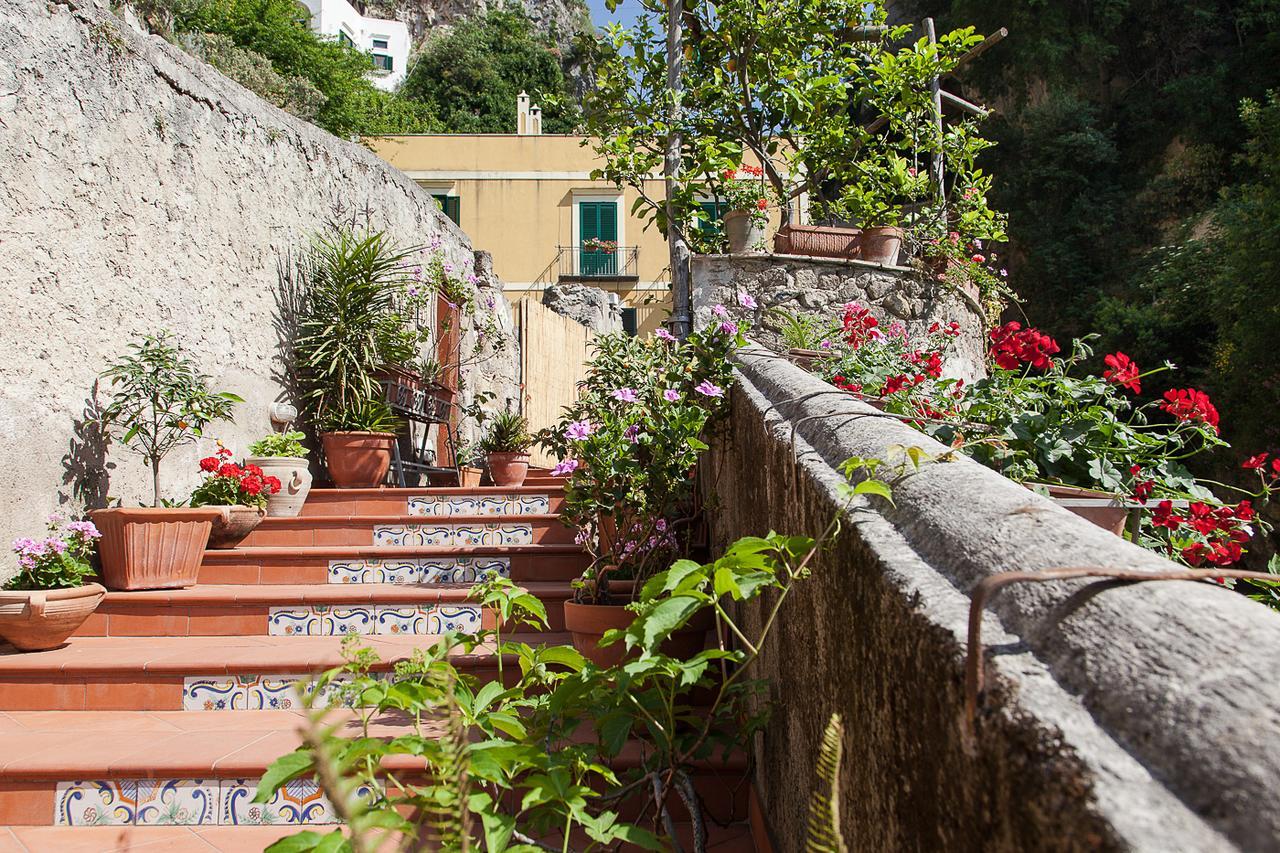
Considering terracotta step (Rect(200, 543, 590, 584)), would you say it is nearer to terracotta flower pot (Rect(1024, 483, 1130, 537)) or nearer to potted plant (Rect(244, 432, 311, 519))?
potted plant (Rect(244, 432, 311, 519))

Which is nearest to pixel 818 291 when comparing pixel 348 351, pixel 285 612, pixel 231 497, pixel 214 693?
pixel 348 351

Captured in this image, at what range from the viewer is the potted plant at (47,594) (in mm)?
2965

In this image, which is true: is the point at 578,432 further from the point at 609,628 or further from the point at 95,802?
the point at 95,802

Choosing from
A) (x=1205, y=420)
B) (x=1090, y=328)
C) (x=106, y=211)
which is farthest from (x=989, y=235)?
(x=1090, y=328)

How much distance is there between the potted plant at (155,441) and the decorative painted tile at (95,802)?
133cm

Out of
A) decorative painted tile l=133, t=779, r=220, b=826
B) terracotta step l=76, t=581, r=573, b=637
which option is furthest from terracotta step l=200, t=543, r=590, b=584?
decorative painted tile l=133, t=779, r=220, b=826

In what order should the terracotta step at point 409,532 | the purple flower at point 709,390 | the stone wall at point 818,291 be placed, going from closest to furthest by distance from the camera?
the purple flower at point 709,390, the terracotta step at point 409,532, the stone wall at point 818,291

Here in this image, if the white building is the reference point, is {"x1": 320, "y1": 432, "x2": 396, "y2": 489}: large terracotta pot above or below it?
below

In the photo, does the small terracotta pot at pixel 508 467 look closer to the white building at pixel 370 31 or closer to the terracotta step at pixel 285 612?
the terracotta step at pixel 285 612

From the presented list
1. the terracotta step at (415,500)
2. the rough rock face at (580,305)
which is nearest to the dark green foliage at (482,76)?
the rough rock face at (580,305)

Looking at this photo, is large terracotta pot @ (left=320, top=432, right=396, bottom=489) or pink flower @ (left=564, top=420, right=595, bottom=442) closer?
pink flower @ (left=564, top=420, right=595, bottom=442)

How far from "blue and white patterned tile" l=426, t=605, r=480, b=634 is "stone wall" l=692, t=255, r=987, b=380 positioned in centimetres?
249

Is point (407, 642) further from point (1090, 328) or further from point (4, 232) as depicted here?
point (1090, 328)

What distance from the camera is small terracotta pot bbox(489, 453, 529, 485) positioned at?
6.47 meters
